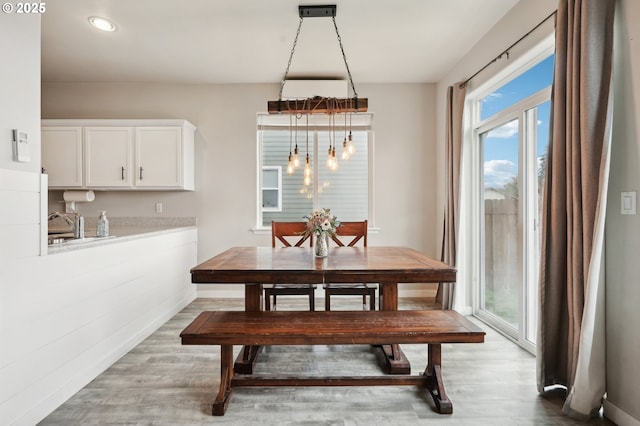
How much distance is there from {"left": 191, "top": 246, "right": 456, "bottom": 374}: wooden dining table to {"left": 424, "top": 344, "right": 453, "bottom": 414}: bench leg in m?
0.28

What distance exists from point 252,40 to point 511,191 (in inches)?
105

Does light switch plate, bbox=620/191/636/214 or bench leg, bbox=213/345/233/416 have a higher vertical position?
light switch plate, bbox=620/191/636/214

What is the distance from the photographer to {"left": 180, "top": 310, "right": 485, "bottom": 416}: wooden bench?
182 cm

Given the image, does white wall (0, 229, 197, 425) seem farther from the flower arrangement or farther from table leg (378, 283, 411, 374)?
table leg (378, 283, 411, 374)

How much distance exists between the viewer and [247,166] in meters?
4.38

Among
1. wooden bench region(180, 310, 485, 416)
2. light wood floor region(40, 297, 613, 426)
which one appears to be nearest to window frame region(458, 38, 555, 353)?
light wood floor region(40, 297, 613, 426)

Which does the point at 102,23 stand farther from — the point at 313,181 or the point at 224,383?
the point at 224,383

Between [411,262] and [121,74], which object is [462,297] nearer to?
[411,262]

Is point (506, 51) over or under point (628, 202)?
over

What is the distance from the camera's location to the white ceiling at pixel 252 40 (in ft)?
8.95

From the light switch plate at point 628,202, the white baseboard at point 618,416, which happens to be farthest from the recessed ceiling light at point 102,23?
the white baseboard at point 618,416

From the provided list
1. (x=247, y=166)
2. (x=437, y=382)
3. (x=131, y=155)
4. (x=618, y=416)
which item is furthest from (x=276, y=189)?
(x=618, y=416)

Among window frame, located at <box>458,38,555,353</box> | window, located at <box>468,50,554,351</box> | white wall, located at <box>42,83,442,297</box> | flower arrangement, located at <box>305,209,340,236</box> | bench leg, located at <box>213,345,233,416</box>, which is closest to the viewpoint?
bench leg, located at <box>213,345,233,416</box>

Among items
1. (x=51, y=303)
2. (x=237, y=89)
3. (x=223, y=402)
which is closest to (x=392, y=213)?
(x=237, y=89)
